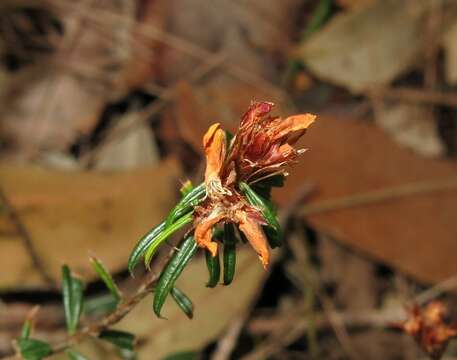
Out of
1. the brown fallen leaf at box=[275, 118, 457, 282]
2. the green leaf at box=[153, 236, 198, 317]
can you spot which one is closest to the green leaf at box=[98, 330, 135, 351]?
the green leaf at box=[153, 236, 198, 317]

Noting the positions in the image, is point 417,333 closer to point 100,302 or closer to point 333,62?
point 100,302

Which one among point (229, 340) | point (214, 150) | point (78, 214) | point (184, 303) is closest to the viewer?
point (214, 150)

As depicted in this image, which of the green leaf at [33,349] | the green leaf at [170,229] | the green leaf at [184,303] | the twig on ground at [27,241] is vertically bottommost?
the green leaf at [184,303]

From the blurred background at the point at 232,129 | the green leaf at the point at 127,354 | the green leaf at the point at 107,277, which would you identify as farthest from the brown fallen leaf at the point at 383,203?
the green leaf at the point at 107,277

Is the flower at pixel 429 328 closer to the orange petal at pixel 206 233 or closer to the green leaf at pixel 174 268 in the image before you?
the green leaf at pixel 174 268

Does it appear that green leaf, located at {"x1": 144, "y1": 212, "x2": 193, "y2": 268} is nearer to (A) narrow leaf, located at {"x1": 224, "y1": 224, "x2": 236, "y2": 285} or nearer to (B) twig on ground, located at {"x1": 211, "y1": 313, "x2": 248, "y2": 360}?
(A) narrow leaf, located at {"x1": 224, "y1": 224, "x2": 236, "y2": 285}

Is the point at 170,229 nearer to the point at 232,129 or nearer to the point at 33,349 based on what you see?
the point at 33,349

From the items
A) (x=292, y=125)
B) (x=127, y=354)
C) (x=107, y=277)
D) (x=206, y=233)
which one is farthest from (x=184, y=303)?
(x=127, y=354)
